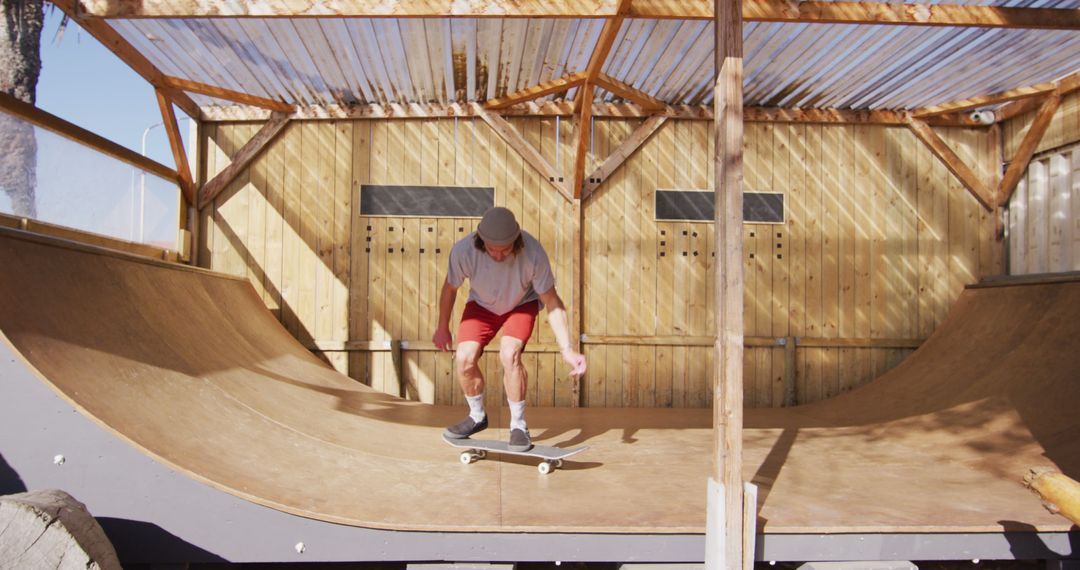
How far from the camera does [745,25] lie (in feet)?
17.0

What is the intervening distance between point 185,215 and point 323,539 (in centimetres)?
507

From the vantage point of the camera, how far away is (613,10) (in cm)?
444

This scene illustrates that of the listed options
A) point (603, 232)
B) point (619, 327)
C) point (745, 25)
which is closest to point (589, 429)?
point (619, 327)

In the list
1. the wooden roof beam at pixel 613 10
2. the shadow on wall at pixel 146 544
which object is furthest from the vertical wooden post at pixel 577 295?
the shadow on wall at pixel 146 544

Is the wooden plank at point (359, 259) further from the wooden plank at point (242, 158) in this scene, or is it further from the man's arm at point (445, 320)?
the man's arm at point (445, 320)

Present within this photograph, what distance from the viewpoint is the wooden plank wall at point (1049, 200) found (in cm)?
618

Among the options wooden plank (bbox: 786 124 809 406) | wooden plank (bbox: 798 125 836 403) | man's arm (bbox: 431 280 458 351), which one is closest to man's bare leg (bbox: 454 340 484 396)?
man's arm (bbox: 431 280 458 351)

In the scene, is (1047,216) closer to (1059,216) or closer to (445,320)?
(1059,216)

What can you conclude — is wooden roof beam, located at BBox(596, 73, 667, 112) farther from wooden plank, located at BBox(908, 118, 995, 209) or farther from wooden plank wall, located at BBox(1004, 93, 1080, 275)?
wooden plank wall, located at BBox(1004, 93, 1080, 275)

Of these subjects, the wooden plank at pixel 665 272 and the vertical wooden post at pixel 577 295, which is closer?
the vertical wooden post at pixel 577 295

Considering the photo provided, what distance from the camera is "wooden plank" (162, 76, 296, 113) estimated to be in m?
5.99

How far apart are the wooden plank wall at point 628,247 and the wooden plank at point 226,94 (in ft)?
1.02

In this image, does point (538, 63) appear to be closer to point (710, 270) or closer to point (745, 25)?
point (745, 25)

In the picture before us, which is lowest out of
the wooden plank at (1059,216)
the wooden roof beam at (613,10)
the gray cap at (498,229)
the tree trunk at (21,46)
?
the gray cap at (498,229)
